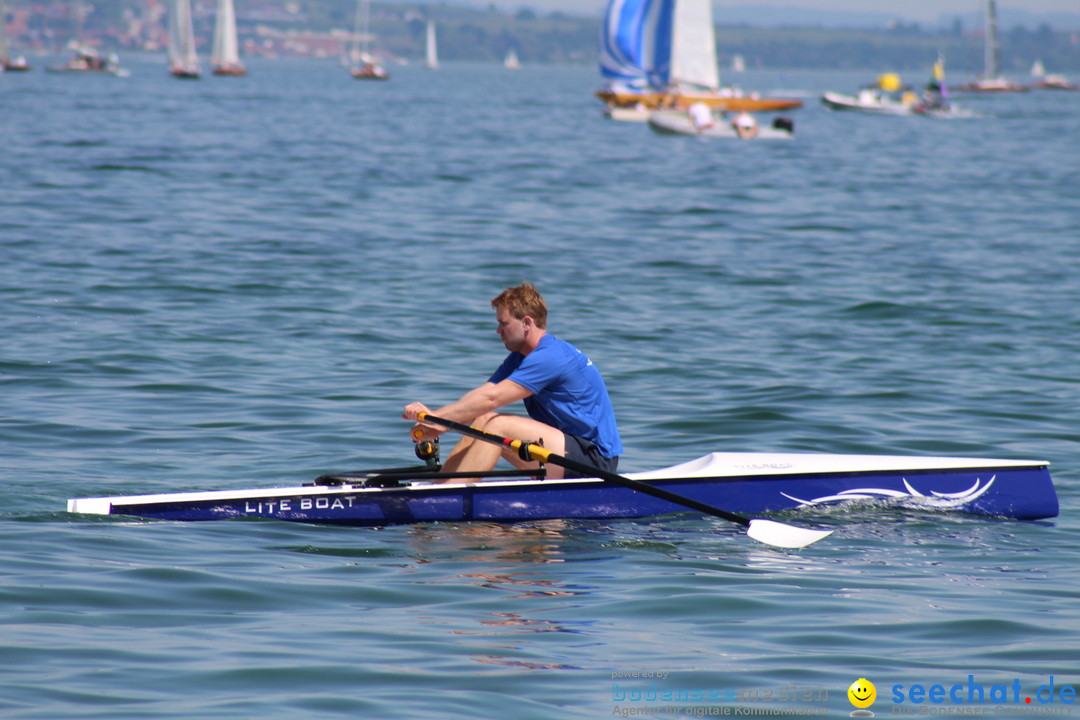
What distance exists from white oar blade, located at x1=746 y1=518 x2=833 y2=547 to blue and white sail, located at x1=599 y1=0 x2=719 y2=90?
4527 cm

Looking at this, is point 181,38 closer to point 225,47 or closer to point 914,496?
point 225,47

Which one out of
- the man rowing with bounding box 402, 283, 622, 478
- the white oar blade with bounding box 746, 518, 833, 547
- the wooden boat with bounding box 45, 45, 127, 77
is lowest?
the white oar blade with bounding box 746, 518, 833, 547

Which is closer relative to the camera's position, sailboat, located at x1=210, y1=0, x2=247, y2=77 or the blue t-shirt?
the blue t-shirt

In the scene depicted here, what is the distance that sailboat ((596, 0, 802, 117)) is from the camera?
51.1 metres

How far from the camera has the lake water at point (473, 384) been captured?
5.11 m

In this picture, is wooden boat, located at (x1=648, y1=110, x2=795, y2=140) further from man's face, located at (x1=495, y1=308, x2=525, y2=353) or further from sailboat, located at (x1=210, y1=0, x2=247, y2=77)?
sailboat, located at (x1=210, y1=0, x2=247, y2=77)

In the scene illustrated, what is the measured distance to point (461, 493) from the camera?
716 centimetres

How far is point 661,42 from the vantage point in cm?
5250

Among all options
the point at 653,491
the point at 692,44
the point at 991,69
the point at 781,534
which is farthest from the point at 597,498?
the point at 991,69

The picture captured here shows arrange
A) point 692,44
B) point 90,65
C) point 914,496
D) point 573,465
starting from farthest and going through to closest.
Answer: point 90,65, point 692,44, point 914,496, point 573,465

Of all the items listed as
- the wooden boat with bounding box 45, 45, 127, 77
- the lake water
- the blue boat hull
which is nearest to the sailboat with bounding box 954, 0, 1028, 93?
the wooden boat with bounding box 45, 45, 127, 77

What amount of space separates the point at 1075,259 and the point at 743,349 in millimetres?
8773

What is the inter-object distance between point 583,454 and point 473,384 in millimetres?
3740

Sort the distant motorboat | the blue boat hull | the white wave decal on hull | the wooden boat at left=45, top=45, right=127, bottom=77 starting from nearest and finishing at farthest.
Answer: the blue boat hull < the white wave decal on hull < the distant motorboat < the wooden boat at left=45, top=45, right=127, bottom=77
